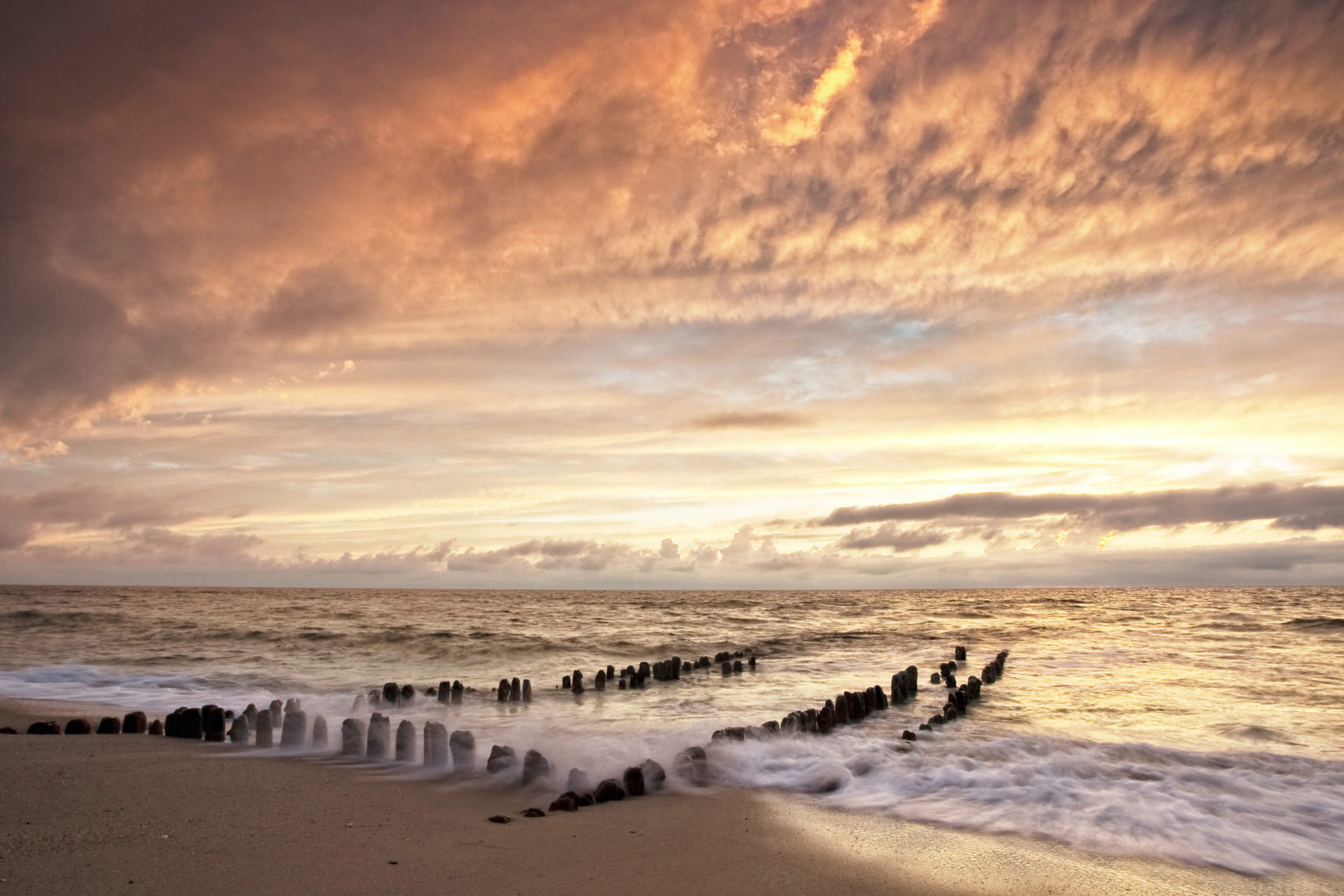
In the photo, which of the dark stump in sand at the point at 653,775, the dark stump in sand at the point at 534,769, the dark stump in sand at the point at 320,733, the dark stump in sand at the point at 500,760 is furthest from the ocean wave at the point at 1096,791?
the dark stump in sand at the point at 320,733

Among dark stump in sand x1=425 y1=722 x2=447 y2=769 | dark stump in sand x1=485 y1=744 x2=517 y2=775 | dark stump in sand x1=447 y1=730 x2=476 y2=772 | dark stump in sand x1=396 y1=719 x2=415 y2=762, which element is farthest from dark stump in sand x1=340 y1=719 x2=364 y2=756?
dark stump in sand x1=485 y1=744 x2=517 y2=775

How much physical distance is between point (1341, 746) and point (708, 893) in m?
11.1

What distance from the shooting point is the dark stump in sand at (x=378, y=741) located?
897 centimetres

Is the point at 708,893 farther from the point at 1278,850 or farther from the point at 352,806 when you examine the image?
the point at 1278,850

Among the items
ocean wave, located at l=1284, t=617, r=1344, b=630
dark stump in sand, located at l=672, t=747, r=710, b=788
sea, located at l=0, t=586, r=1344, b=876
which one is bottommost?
ocean wave, located at l=1284, t=617, r=1344, b=630

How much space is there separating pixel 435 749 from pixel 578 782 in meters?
1.98

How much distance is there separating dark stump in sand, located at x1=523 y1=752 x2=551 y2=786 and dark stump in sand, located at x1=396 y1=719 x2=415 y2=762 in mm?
1732

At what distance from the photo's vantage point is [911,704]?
15.1 metres

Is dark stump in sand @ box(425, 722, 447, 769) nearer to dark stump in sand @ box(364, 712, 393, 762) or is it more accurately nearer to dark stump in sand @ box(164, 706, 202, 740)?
dark stump in sand @ box(364, 712, 393, 762)

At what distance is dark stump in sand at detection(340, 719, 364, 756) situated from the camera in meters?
9.17

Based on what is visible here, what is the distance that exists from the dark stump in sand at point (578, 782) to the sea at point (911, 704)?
0.61m

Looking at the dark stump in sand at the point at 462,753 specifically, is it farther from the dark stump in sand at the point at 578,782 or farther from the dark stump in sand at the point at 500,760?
the dark stump in sand at the point at 578,782

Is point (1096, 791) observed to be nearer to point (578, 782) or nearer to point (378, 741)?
point (578, 782)

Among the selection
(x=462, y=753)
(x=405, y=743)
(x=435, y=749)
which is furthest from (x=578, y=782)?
(x=405, y=743)
